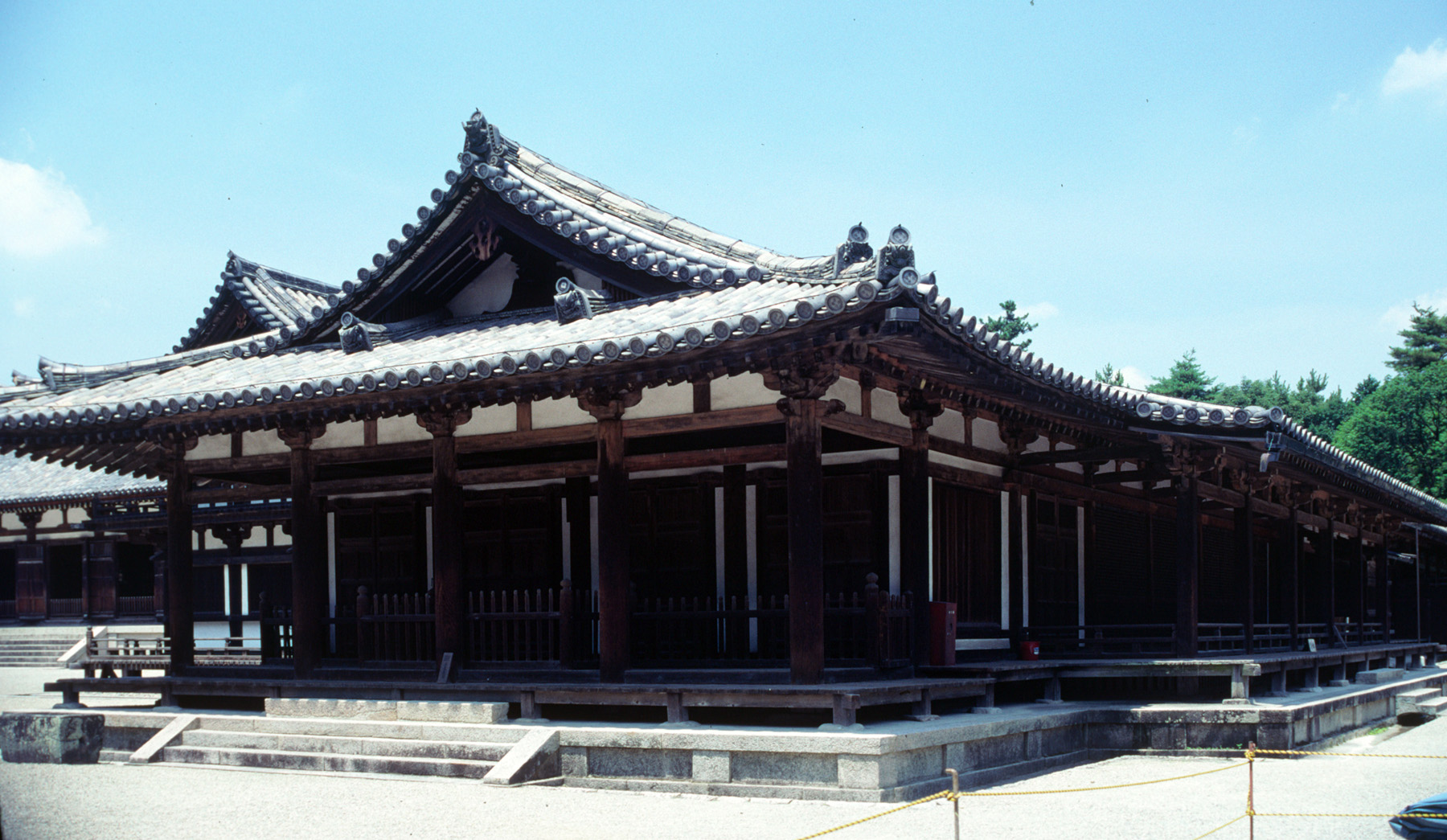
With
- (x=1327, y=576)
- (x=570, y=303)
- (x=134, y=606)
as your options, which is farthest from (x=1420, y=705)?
(x=134, y=606)

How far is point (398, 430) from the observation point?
15586mm

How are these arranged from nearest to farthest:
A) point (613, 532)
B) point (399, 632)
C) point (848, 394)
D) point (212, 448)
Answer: point (613, 532) < point (848, 394) < point (399, 632) < point (212, 448)

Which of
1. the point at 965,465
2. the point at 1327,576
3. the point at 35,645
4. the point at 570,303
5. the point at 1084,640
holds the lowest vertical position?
the point at 35,645

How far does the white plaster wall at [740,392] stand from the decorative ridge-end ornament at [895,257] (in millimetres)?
2804

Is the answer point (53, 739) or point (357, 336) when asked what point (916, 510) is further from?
point (53, 739)

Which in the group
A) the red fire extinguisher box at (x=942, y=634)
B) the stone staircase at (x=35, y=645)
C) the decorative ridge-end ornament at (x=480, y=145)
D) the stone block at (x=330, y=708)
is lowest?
the stone staircase at (x=35, y=645)

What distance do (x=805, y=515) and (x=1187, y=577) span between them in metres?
6.33

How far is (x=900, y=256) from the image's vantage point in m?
10.1

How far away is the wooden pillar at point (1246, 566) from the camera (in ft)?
56.7

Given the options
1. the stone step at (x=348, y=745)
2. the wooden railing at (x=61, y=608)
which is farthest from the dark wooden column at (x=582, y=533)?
the wooden railing at (x=61, y=608)

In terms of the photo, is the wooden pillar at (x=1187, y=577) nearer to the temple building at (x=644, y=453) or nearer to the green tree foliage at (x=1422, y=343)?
the temple building at (x=644, y=453)

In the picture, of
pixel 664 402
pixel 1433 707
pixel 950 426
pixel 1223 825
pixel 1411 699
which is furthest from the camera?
pixel 1433 707

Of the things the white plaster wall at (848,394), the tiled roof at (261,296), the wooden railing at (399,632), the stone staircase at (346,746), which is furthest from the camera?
the tiled roof at (261,296)

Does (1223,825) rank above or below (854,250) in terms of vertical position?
below
